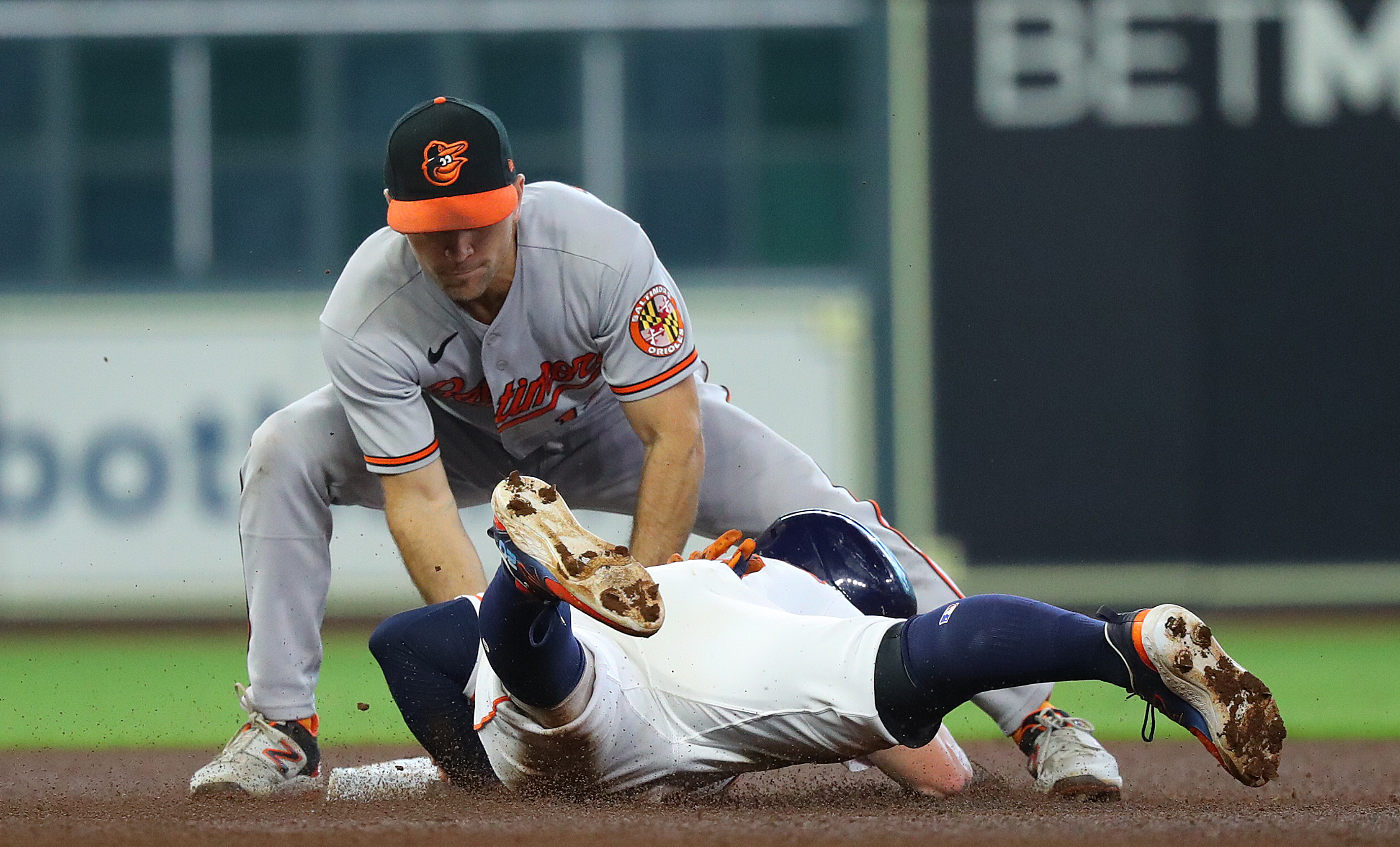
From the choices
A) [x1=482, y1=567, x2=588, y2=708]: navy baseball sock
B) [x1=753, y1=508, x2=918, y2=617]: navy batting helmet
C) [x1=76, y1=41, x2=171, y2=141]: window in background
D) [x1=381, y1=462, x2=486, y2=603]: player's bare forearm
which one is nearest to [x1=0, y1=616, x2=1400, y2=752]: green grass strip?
[x1=381, y1=462, x2=486, y2=603]: player's bare forearm

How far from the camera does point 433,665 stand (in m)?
2.61

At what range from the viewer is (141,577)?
7.50 metres

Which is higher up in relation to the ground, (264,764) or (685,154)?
(685,154)

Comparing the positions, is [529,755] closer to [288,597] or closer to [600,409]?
[288,597]

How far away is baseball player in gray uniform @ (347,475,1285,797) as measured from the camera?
218cm

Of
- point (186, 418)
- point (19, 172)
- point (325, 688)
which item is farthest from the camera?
point (19, 172)

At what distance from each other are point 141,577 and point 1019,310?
4150mm

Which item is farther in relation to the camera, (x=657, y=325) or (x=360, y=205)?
(x=360, y=205)

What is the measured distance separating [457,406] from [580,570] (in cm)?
130

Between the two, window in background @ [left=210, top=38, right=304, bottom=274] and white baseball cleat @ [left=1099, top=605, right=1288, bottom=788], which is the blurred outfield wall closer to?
window in background @ [left=210, top=38, right=304, bottom=274]

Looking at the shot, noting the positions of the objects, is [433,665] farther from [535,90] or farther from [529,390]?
[535,90]

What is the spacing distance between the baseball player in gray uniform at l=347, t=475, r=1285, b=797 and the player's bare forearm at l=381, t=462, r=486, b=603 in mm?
438

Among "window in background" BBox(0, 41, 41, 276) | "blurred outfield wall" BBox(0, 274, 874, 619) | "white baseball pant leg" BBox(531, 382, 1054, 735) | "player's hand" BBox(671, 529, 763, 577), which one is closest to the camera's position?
"player's hand" BBox(671, 529, 763, 577)

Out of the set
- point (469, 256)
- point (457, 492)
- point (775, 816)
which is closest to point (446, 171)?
point (469, 256)
